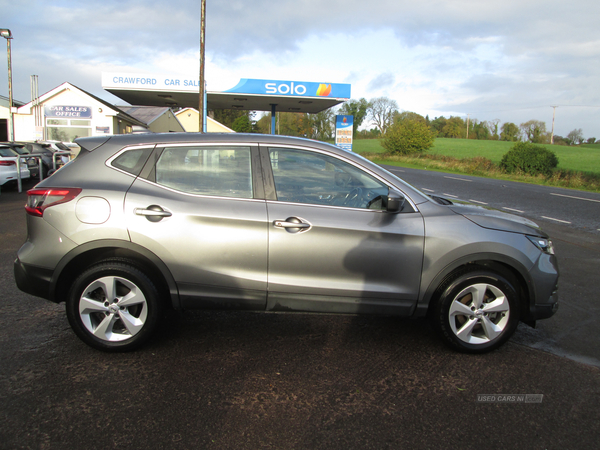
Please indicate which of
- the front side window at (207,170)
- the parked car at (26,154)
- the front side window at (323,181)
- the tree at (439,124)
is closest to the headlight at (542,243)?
the front side window at (323,181)

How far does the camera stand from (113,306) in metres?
3.48

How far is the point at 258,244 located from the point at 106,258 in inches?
47.5

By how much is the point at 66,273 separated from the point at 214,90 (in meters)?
19.2

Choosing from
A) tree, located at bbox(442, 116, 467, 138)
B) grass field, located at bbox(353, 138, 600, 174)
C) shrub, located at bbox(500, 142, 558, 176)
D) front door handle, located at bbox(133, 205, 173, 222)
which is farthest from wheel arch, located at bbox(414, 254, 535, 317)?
tree, located at bbox(442, 116, 467, 138)

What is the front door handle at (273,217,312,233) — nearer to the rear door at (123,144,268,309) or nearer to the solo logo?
the rear door at (123,144,268,309)

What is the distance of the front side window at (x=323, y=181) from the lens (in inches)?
142

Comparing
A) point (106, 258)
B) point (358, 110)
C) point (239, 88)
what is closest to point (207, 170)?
point (106, 258)

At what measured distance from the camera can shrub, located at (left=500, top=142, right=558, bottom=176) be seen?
30.0 metres

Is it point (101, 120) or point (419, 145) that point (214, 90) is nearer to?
point (101, 120)

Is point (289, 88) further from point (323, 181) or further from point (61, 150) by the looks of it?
point (323, 181)

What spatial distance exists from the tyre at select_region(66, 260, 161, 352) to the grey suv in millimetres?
11

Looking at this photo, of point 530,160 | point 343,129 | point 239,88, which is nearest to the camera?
point 343,129

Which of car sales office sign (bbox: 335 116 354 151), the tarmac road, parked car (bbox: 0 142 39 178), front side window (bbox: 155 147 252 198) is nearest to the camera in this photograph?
the tarmac road

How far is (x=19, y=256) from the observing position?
3.58m
